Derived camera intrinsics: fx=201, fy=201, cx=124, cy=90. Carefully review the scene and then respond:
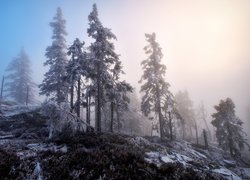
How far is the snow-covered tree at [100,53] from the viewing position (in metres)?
24.2

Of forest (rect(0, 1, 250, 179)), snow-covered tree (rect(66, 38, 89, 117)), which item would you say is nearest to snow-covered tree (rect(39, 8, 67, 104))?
forest (rect(0, 1, 250, 179))

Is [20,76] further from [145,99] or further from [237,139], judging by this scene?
[237,139]

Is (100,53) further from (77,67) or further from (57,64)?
(57,64)

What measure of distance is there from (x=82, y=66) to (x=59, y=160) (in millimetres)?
13231

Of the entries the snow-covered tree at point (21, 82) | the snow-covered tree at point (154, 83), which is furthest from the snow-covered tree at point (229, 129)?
the snow-covered tree at point (21, 82)

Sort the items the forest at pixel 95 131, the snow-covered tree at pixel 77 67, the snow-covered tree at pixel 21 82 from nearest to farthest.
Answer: the forest at pixel 95 131
the snow-covered tree at pixel 77 67
the snow-covered tree at pixel 21 82

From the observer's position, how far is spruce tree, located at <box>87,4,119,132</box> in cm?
2425

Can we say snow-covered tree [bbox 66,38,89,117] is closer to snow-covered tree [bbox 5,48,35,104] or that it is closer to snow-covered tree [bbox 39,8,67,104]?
snow-covered tree [bbox 39,8,67,104]

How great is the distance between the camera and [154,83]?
1249 inches

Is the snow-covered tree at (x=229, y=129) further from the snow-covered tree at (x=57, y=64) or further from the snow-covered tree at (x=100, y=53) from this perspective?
the snow-covered tree at (x=57, y=64)

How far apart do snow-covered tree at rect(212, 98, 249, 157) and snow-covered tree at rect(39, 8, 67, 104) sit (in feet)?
86.8

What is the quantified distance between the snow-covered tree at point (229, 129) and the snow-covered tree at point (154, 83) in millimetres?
11058

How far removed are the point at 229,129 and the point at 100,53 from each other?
24920mm

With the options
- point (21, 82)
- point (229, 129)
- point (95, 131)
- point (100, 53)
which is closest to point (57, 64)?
point (100, 53)
